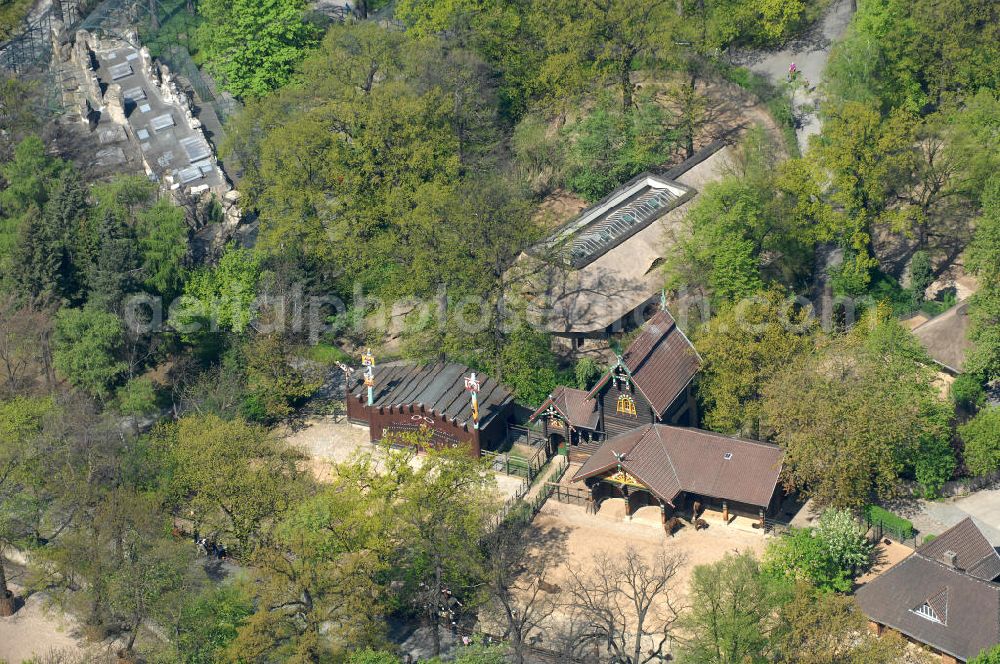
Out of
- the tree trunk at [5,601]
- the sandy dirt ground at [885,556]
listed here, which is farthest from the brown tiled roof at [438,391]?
the sandy dirt ground at [885,556]

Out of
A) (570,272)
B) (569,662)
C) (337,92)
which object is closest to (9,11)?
(337,92)

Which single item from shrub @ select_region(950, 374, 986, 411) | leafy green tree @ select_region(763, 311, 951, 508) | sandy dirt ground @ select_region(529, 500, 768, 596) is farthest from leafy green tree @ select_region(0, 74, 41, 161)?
shrub @ select_region(950, 374, 986, 411)

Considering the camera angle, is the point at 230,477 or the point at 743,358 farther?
the point at 743,358

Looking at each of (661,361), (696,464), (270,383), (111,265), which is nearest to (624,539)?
(696,464)

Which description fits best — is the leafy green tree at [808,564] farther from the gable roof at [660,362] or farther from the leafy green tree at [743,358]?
the gable roof at [660,362]

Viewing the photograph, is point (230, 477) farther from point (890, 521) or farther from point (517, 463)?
point (890, 521)

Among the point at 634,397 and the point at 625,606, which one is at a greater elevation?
the point at 634,397

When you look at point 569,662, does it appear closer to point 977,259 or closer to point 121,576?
point 121,576
